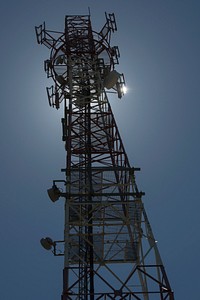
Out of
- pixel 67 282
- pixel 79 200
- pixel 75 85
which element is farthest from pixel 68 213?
pixel 75 85

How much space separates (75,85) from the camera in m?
26.2

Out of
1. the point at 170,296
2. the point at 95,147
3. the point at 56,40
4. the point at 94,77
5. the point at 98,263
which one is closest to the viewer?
the point at 170,296

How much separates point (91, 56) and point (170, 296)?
17094 mm

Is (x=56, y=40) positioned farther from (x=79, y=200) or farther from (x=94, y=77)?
(x=79, y=200)

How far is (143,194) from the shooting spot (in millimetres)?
18641

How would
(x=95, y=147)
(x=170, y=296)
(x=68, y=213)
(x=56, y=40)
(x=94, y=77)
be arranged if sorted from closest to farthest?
(x=170, y=296) → (x=68, y=213) → (x=95, y=147) → (x=94, y=77) → (x=56, y=40)

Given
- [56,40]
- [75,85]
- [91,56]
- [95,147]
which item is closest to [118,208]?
[95,147]

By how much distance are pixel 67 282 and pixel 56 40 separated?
1789 cm

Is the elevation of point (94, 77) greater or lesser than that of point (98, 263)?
greater

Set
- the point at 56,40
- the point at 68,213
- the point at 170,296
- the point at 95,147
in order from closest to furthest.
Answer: the point at 170,296, the point at 68,213, the point at 95,147, the point at 56,40

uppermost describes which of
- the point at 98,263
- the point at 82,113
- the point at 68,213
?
the point at 82,113

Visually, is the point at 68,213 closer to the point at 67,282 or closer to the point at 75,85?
the point at 67,282

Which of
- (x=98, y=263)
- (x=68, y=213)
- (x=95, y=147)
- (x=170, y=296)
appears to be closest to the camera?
(x=170, y=296)

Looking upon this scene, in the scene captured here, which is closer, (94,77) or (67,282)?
(67,282)
